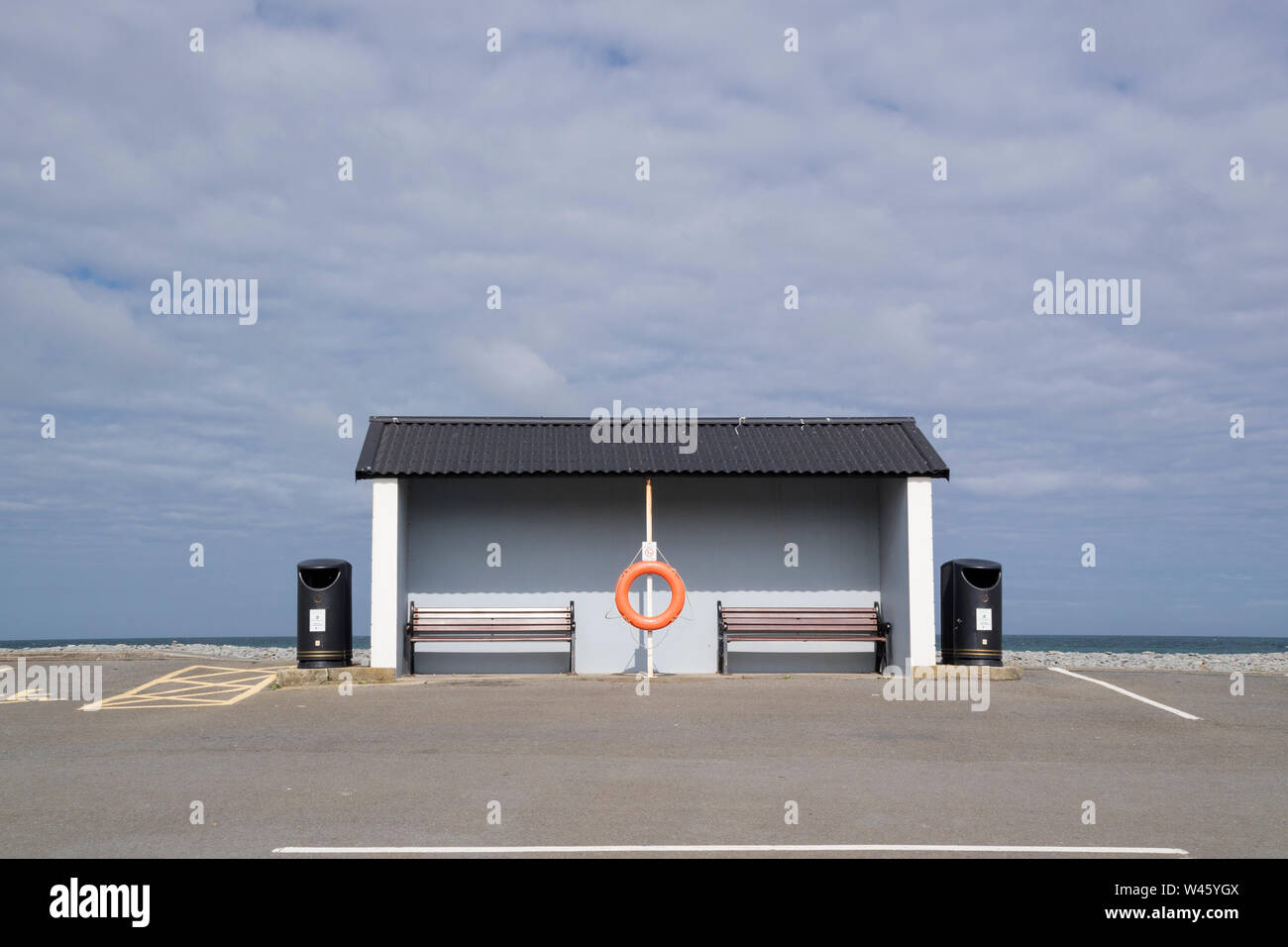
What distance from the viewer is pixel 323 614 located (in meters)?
14.8

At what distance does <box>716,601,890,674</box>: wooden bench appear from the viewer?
16531 mm

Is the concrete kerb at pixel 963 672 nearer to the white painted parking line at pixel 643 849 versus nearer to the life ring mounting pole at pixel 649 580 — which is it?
the life ring mounting pole at pixel 649 580

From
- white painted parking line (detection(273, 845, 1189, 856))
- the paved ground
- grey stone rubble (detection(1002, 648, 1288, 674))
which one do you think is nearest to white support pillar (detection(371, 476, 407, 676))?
the paved ground

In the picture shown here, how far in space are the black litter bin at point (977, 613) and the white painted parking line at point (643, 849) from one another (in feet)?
28.7

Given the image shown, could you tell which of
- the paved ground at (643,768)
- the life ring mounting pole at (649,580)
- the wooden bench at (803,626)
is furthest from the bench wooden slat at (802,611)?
the paved ground at (643,768)

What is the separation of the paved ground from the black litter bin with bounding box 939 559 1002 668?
31.8 inches

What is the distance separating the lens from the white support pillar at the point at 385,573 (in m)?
14.7

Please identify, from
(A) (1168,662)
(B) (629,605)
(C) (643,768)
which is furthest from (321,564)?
(A) (1168,662)

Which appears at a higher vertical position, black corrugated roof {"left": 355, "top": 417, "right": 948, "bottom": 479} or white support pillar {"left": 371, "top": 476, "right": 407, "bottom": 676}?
black corrugated roof {"left": 355, "top": 417, "right": 948, "bottom": 479}

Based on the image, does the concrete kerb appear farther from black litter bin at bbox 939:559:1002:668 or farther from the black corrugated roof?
the black corrugated roof

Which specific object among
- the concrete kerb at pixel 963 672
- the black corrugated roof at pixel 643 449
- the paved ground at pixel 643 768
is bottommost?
the paved ground at pixel 643 768

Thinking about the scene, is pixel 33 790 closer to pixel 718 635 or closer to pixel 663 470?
pixel 663 470

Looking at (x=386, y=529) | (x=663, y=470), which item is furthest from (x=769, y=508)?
(x=386, y=529)

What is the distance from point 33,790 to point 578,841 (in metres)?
4.13
